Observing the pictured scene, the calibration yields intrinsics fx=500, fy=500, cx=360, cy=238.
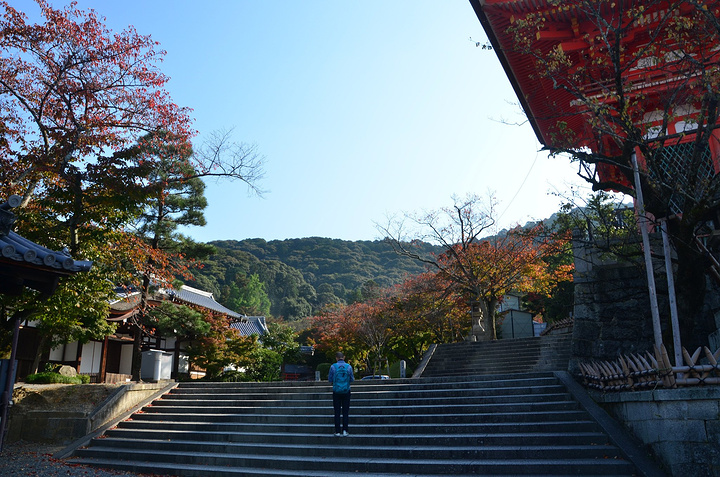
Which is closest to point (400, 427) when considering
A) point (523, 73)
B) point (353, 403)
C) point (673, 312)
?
point (353, 403)

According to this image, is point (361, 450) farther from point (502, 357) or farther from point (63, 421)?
point (502, 357)

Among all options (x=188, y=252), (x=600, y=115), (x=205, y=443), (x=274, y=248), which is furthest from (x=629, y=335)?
(x=274, y=248)

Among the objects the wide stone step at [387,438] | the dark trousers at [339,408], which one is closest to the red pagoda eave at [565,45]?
the wide stone step at [387,438]

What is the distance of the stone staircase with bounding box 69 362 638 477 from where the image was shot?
22.6ft

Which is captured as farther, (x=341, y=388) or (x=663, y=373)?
(x=341, y=388)

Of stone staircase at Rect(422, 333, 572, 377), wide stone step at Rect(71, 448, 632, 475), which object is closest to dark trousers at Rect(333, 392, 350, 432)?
wide stone step at Rect(71, 448, 632, 475)

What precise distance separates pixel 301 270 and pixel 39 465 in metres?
74.1

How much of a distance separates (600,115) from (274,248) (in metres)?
85.3

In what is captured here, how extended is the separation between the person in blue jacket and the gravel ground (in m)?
3.29

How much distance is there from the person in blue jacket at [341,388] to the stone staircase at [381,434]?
25 cm

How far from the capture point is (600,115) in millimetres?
7082

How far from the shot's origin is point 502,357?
16.1m

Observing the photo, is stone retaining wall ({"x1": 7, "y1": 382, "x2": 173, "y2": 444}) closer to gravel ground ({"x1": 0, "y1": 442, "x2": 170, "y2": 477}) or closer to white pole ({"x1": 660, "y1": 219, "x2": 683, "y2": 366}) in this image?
gravel ground ({"x1": 0, "y1": 442, "x2": 170, "y2": 477})

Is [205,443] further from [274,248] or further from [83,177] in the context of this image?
[274,248]
